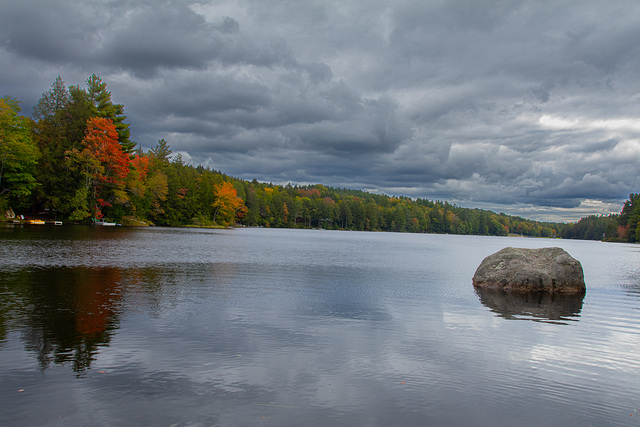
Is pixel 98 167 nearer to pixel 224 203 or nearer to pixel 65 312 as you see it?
pixel 224 203

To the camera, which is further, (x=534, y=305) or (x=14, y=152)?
(x=14, y=152)

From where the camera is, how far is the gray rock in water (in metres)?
19.8

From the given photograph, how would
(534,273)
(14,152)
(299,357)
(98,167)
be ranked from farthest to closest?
(98,167) < (14,152) < (534,273) < (299,357)

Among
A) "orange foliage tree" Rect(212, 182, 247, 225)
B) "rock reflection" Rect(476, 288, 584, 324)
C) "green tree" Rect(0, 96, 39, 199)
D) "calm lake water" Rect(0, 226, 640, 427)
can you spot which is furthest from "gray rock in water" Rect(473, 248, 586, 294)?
"orange foliage tree" Rect(212, 182, 247, 225)

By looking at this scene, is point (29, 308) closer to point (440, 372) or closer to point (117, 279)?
point (117, 279)

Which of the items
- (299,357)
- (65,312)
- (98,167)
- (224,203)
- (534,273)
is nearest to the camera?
(299,357)

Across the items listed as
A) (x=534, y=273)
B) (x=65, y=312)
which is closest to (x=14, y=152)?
(x=65, y=312)

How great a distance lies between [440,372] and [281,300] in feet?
25.5

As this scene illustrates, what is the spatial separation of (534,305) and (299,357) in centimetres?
1201

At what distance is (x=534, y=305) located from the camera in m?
16.4

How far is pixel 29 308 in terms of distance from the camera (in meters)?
11.1

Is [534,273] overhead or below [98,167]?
below

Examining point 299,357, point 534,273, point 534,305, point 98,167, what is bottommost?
point 534,305

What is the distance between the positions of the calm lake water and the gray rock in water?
275 centimetres
